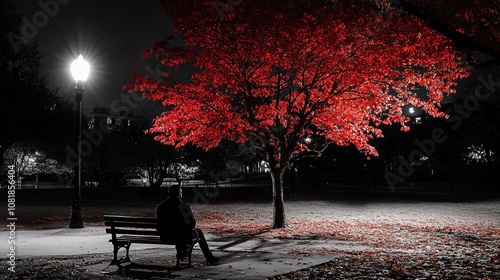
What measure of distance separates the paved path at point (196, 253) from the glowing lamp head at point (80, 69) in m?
5.05

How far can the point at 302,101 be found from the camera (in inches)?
683

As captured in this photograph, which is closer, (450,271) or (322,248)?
(450,271)

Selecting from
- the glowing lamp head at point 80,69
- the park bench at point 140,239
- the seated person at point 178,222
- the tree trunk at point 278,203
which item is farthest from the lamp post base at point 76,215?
the tree trunk at point 278,203

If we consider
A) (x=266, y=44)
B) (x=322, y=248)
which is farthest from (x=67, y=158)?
(x=322, y=248)

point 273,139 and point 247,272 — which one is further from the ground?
point 273,139

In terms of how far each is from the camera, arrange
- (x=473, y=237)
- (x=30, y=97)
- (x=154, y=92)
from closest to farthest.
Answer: (x=473, y=237) → (x=154, y=92) → (x=30, y=97)

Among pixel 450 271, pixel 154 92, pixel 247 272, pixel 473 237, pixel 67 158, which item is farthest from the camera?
pixel 67 158

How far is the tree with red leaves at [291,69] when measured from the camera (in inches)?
574

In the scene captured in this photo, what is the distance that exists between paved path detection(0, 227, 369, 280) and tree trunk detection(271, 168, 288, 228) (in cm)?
395

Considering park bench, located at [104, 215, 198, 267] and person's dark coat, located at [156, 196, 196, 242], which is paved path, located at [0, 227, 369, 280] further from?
person's dark coat, located at [156, 196, 196, 242]

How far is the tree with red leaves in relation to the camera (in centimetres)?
1457

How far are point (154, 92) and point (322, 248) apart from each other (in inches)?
335

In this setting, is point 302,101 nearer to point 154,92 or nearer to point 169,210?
point 154,92

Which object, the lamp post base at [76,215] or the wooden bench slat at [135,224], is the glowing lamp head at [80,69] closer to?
the lamp post base at [76,215]
